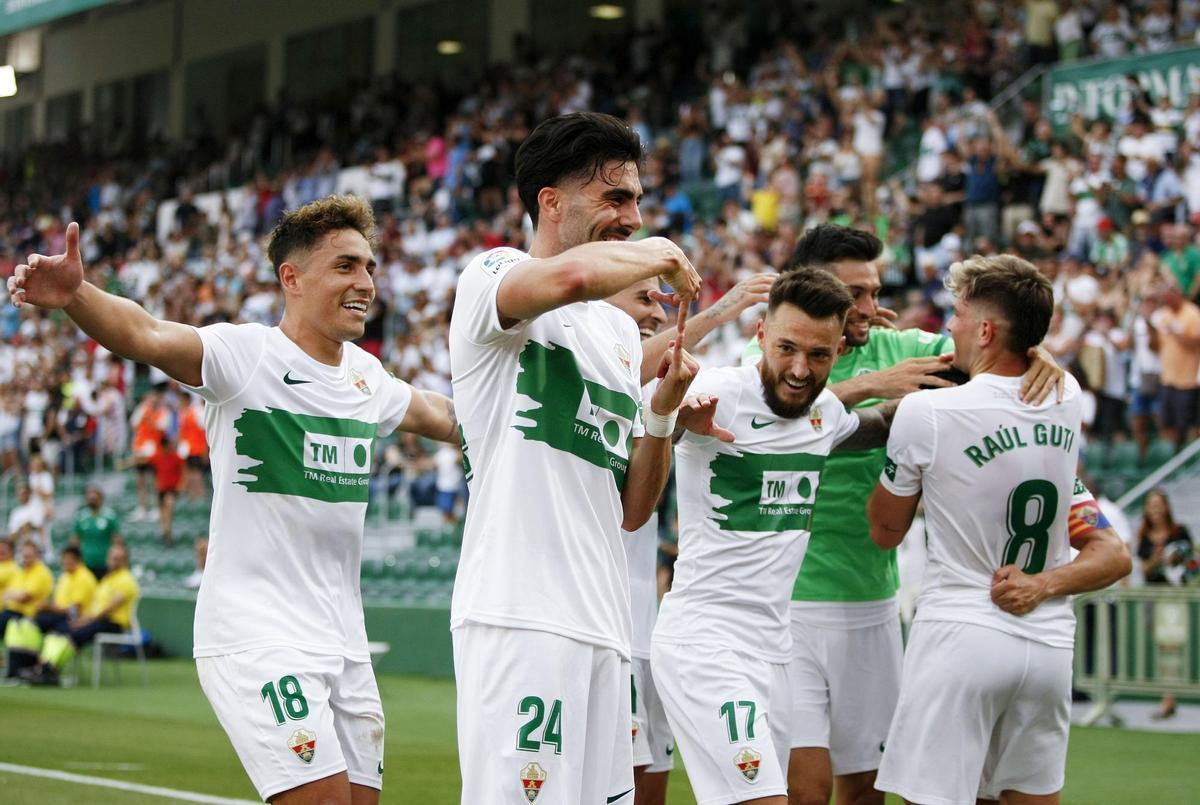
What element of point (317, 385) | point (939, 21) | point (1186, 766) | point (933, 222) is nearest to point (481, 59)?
point (939, 21)

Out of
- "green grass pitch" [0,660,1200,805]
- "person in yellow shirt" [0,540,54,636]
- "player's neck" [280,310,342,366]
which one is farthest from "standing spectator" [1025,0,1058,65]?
"player's neck" [280,310,342,366]

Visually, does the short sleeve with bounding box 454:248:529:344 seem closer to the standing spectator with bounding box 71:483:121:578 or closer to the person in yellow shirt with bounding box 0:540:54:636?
the person in yellow shirt with bounding box 0:540:54:636

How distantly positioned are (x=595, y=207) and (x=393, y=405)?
1.91 meters

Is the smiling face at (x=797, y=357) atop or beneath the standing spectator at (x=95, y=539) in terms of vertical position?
atop

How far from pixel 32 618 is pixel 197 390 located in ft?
49.3

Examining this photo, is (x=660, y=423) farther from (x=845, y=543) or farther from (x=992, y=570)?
(x=845, y=543)

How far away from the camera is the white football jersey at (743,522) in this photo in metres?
5.82

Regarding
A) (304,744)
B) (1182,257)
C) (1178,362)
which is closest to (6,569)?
(1178,362)

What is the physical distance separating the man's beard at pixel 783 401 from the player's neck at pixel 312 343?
62.6 inches

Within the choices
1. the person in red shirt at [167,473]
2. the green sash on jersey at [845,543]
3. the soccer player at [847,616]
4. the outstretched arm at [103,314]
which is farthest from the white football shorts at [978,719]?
the person in red shirt at [167,473]

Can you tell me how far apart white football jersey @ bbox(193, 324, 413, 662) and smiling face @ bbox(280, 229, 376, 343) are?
15cm

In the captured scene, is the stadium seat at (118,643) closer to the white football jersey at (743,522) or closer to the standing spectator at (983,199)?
the standing spectator at (983,199)

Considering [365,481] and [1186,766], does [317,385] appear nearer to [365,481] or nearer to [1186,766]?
[365,481]

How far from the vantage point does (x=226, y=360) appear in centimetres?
A: 557
